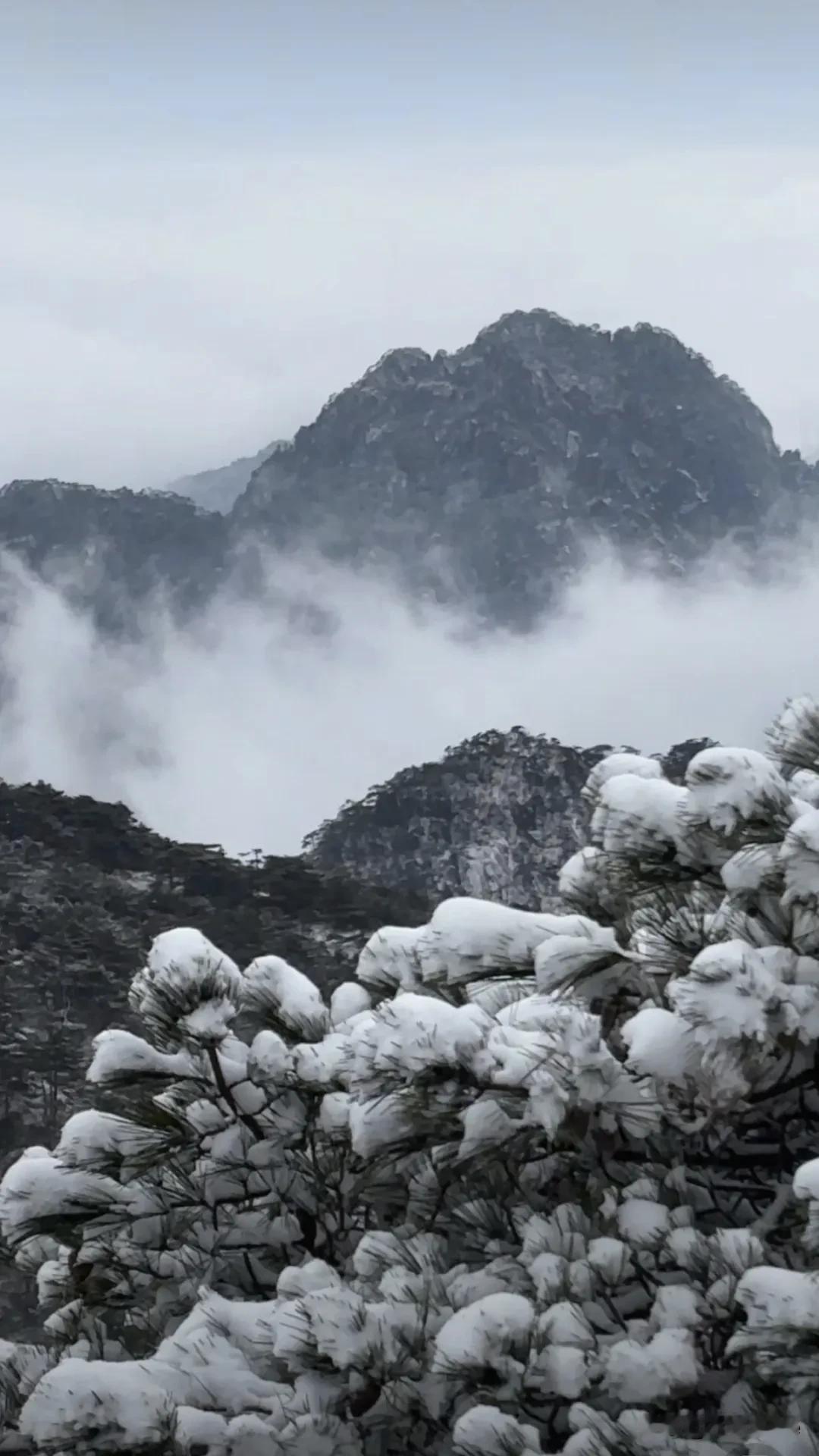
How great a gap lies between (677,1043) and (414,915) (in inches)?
1568

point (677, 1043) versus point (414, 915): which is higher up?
point (677, 1043)

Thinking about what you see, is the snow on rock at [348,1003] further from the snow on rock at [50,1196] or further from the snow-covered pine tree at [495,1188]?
the snow on rock at [50,1196]

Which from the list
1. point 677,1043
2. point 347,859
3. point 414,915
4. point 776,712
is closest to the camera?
point 677,1043

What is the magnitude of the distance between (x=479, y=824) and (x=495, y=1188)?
88.4 m

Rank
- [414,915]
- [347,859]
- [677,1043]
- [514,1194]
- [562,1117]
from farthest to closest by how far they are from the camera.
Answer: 1. [347,859]
2. [414,915]
3. [514,1194]
4. [562,1117]
5. [677,1043]

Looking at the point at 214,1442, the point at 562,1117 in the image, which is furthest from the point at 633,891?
the point at 214,1442

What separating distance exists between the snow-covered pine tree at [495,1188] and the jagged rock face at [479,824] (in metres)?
83.3

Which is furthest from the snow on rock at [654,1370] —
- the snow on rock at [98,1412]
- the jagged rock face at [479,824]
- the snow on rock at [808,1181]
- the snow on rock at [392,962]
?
the jagged rock face at [479,824]

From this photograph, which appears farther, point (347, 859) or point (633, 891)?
point (347, 859)

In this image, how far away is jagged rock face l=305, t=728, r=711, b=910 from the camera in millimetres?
90125

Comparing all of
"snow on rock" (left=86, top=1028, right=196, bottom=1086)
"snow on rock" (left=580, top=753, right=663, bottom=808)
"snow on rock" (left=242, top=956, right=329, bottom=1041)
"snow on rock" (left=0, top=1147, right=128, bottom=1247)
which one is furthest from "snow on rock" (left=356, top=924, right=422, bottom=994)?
"snow on rock" (left=0, top=1147, right=128, bottom=1247)

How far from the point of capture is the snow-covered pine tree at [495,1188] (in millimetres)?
2652

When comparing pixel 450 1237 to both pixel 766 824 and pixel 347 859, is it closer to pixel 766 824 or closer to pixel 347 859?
pixel 766 824

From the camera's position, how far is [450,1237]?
3336 mm
